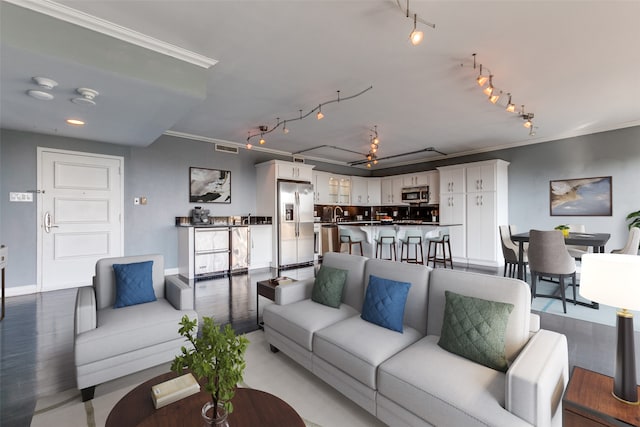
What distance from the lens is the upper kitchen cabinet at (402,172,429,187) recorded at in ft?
26.8

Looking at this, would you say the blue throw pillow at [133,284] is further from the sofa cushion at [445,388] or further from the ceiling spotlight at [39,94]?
the sofa cushion at [445,388]

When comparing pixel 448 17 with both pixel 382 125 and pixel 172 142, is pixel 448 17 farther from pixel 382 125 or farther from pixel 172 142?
pixel 172 142

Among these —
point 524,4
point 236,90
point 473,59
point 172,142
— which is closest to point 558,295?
point 473,59

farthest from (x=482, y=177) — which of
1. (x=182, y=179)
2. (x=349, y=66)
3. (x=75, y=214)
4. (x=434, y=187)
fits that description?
(x=75, y=214)

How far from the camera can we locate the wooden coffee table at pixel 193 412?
120cm

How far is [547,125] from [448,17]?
428 centimetres

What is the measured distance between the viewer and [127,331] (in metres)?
2.13

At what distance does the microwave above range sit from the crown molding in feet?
21.8

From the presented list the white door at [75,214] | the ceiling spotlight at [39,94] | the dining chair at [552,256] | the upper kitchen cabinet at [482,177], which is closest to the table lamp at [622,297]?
the dining chair at [552,256]

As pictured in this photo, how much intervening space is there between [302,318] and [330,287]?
40 centimetres

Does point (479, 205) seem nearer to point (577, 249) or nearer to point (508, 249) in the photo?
point (508, 249)

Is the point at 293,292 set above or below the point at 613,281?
below

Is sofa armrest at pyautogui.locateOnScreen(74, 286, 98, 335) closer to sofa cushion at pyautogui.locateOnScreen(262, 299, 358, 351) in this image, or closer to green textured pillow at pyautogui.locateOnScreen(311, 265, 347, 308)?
sofa cushion at pyautogui.locateOnScreen(262, 299, 358, 351)

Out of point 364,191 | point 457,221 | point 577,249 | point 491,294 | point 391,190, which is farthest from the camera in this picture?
point 364,191
